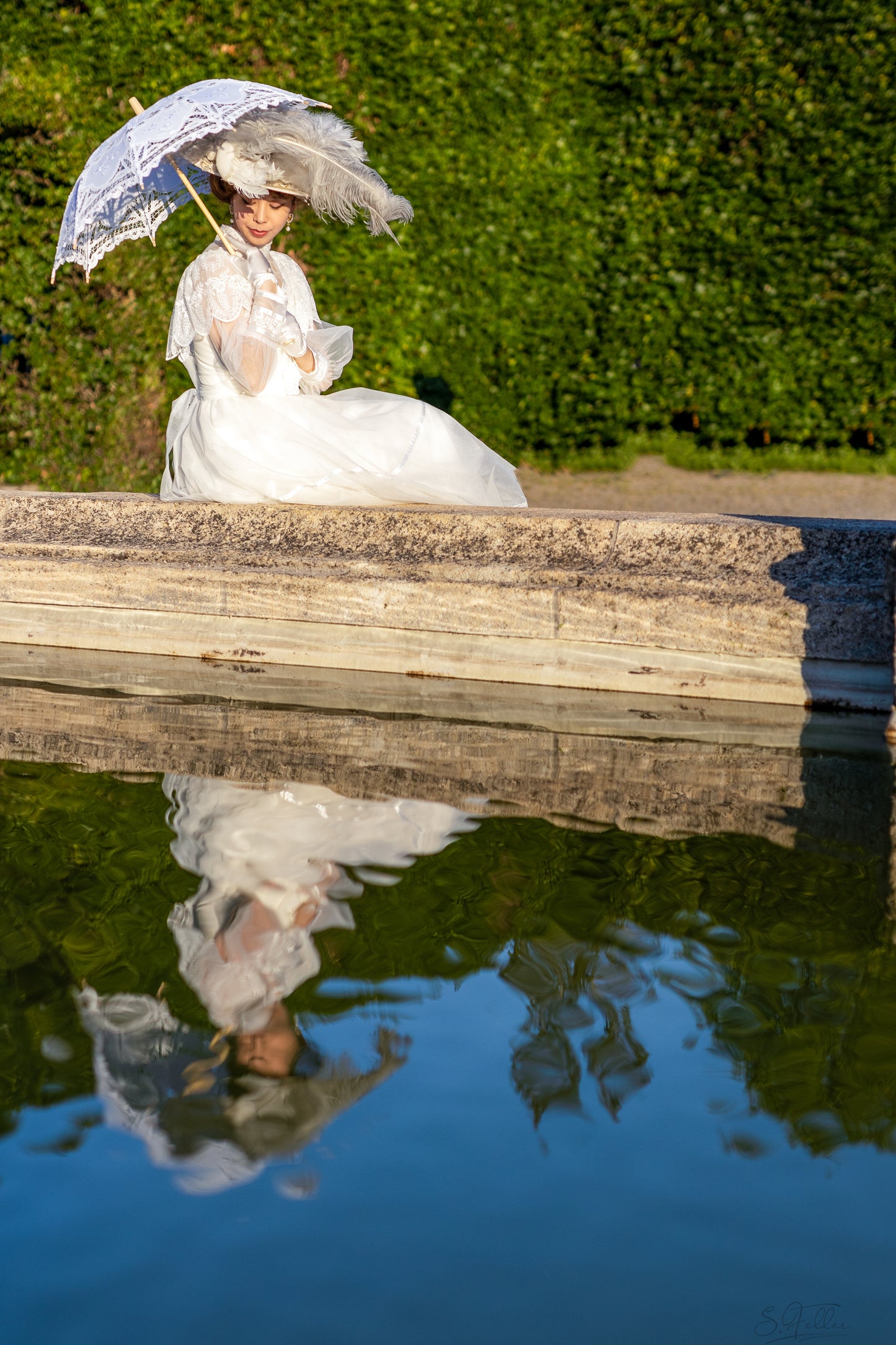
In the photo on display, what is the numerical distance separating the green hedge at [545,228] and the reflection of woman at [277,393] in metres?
2.86

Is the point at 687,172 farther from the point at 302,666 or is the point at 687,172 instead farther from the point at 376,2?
the point at 302,666

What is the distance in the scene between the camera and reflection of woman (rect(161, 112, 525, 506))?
5.10 metres

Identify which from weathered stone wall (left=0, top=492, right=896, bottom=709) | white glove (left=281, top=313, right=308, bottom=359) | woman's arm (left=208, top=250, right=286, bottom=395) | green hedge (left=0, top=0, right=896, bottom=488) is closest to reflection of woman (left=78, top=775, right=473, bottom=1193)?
weathered stone wall (left=0, top=492, right=896, bottom=709)

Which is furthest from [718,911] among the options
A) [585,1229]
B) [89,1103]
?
[89,1103]

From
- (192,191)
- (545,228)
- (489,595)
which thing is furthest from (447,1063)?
(545,228)

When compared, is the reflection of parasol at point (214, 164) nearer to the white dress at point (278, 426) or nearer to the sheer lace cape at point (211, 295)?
the sheer lace cape at point (211, 295)

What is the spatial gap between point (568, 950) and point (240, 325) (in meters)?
3.45

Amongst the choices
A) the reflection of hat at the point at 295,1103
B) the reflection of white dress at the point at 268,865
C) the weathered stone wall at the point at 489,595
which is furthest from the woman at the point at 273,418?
the reflection of hat at the point at 295,1103

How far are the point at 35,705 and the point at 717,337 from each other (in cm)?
640

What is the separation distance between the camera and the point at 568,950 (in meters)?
2.36

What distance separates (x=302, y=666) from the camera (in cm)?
470

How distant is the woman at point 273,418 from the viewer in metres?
5.15

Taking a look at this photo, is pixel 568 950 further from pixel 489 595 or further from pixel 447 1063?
pixel 489 595

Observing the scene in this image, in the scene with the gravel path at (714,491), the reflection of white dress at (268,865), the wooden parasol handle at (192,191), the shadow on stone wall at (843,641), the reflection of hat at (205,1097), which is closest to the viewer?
the reflection of hat at (205,1097)
